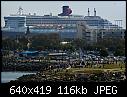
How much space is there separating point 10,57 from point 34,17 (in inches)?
615

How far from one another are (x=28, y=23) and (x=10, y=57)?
1517cm

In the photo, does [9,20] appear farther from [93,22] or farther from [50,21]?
[93,22]

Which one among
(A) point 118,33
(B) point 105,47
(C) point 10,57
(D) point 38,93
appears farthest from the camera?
(A) point 118,33

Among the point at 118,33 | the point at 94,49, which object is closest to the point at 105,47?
the point at 94,49

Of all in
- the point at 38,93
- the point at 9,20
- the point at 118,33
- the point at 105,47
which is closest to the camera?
the point at 38,93

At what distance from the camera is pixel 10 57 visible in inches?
540

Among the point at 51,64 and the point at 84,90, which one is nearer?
the point at 84,90

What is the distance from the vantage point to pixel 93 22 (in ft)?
92.3

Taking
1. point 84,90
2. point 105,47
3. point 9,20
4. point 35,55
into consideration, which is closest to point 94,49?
point 105,47

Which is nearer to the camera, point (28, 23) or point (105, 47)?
point (105, 47)

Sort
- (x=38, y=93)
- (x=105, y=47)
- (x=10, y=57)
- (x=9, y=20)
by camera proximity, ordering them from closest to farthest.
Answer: (x=38, y=93), (x=10, y=57), (x=105, y=47), (x=9, y=20)

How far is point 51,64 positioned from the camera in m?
11.5

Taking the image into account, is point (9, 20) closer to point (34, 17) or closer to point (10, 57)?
point (34, 17)

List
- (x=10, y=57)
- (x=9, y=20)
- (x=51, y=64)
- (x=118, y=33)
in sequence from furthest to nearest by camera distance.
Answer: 1. (x=9, y=20)
2. (x=118, y=33)
3. (x=10, y=57)
4. (x=51, y=64)
